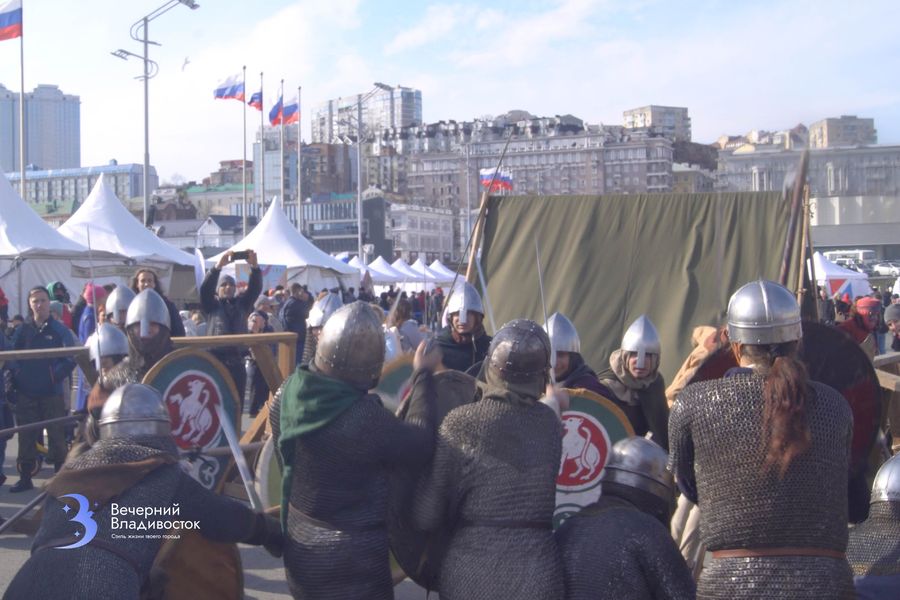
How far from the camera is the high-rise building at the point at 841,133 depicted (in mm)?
3982

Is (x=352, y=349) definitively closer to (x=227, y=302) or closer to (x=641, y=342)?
(x=641, y=342)

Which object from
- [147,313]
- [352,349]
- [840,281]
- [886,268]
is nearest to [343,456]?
[352,349]

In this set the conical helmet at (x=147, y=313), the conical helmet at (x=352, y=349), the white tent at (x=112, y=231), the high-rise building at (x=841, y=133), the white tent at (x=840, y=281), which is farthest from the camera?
the white tent at (x=840, y=281)

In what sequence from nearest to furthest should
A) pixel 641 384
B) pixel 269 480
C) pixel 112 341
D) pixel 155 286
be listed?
pixel 269 480 → pixel 641 384 → pixel 112 341 → pixel 155 286

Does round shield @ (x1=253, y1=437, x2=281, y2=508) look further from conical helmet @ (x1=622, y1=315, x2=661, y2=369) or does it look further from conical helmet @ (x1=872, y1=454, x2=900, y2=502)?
conical helmet @ (x1=872, y1=454, x2=900, y2=502)

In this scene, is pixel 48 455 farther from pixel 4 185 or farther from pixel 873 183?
pixel 4 185

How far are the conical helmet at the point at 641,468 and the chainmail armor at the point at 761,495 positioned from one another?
305 mm

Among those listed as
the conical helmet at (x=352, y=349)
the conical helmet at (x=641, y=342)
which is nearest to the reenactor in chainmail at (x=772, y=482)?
the conical helmet at (x=352, y=349)

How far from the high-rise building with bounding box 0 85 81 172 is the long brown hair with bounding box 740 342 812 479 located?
357ft

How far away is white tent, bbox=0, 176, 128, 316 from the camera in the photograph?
15.4 metres

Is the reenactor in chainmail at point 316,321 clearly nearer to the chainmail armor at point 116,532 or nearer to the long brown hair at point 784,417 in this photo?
the chainmail armor at point 116,532

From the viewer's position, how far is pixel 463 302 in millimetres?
6102

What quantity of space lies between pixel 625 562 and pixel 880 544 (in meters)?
0.93

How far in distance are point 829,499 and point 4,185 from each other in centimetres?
1535
